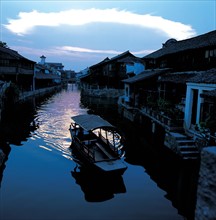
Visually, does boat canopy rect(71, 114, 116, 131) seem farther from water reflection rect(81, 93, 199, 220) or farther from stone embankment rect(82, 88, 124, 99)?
stone embankment rect(82, 88, 124, 99)

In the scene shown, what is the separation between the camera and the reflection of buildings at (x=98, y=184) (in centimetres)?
1255

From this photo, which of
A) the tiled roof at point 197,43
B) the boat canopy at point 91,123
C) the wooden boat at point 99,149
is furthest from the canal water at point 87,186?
the tiled roof at point 197,43

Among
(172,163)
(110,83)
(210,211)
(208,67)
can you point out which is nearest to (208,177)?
(210,211)

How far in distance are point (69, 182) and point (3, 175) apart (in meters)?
4.37

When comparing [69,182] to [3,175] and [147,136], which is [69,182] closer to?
[3,175]

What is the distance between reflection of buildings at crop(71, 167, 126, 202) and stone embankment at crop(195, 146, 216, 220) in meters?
6.76

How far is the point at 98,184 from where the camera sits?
1378 centimetres

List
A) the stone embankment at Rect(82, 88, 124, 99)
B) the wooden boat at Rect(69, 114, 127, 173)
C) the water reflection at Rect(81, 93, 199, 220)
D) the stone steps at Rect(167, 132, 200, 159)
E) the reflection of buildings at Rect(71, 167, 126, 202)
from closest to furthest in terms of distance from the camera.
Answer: the water reflection at Rect(81, 93, 199, 220), the reflection of buildings at Rect(71, 167, 126, 202), the wooden boat at Rect(69, 114, 127, 173), the stone steps at Rect(167, 132, 200, 159), the stone embankment at Rect(82, 88, 124, 99)

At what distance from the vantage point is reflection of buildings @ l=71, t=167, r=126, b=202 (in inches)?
494

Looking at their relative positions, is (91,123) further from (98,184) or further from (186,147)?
(186,147)

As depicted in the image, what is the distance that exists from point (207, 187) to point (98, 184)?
28.1 feet

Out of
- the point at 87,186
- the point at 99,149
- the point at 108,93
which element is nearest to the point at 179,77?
the point at 99,149

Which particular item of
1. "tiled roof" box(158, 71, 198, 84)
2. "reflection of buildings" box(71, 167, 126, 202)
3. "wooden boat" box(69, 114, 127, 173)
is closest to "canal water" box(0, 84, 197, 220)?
"reflection of buildings" box(71, 167, 126, 202)

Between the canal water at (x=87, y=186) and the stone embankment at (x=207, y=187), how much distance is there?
479 centimetres
